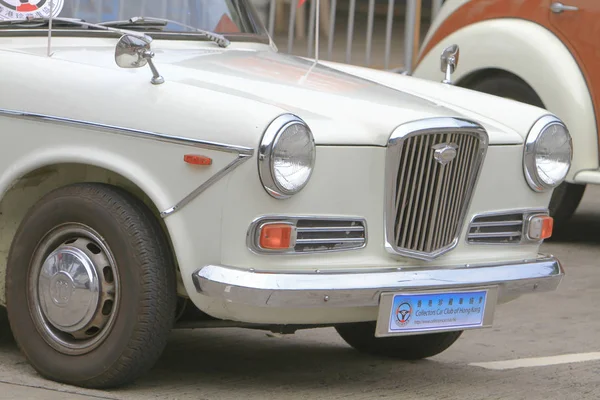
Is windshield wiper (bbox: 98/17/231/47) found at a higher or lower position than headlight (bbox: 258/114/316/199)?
higher

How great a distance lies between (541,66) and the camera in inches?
315

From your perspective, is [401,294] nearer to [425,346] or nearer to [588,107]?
[425,346]

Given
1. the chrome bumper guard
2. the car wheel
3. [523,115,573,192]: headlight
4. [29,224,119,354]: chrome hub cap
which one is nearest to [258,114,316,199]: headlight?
the chrome bumper guard

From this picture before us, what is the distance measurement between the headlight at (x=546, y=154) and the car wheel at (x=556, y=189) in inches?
122

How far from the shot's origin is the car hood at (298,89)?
4.40m

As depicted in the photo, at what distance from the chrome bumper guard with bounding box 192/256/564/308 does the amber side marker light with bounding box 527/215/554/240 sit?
34 cm

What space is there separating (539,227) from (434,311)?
65 centimetres

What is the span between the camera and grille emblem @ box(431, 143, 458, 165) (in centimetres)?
453

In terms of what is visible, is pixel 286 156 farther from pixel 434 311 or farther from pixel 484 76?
pixel 484 76

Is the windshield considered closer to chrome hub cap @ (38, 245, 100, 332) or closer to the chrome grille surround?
chrome hub cap @ (38, 245, 100, 332)

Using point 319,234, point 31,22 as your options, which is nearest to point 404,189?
point 319,234

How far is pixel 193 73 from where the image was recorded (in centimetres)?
469

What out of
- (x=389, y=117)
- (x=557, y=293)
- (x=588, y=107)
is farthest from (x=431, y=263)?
(x=588, y=107)

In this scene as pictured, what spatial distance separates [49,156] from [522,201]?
5.52 feet
